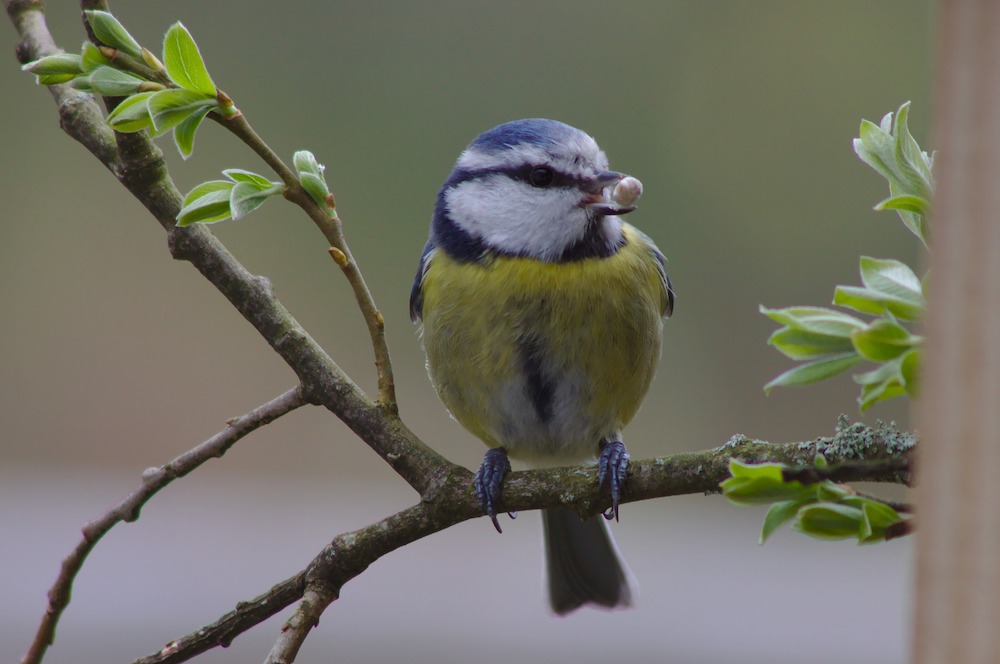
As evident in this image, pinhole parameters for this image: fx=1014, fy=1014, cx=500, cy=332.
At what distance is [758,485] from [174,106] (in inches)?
18.9

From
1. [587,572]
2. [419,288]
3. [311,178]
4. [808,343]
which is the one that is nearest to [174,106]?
[311,178]

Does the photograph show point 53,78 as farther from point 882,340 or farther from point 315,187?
point 882,340

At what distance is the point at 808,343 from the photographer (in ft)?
1.62

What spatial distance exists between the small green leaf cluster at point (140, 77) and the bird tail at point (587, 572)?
100 cm

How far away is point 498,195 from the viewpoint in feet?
4.65

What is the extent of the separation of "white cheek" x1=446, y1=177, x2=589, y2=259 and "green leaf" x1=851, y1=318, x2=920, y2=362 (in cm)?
87

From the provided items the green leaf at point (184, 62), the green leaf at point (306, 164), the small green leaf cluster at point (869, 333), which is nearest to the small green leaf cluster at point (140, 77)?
the green leaf at point (184, 62)

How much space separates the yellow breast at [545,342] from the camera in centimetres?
128

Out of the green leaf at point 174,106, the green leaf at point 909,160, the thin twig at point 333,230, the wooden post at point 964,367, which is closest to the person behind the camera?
the wooden post at point 964,367

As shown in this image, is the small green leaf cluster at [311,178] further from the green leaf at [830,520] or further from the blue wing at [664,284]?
the blue wing at [664,284]

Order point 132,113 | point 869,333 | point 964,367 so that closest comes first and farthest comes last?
point 964,367, point 869,333, point 132,113

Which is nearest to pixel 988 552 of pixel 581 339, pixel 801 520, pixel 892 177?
pixel 801 520

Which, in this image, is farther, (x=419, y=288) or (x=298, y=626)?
(x=419, y=288)

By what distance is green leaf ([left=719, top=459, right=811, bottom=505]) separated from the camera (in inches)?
19.4
